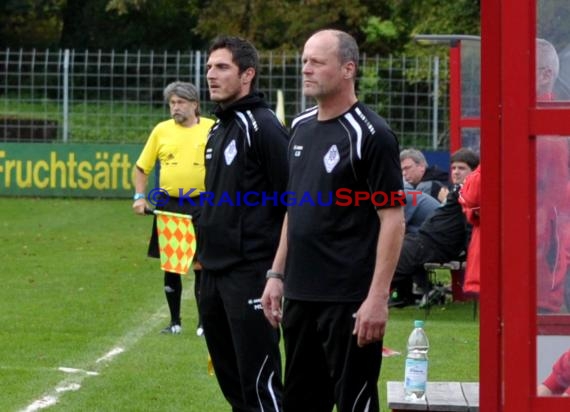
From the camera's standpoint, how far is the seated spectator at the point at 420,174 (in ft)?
48.6

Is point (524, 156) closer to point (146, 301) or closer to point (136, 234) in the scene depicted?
point (146, 301)

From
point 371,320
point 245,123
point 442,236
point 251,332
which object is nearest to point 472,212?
point 442,236

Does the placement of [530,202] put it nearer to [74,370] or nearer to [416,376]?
[416,376]

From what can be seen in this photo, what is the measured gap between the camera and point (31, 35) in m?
59.1

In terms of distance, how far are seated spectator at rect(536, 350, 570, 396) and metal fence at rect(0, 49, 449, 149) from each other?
21869mm

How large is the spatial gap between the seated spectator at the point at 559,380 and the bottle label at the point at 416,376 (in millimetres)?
2775

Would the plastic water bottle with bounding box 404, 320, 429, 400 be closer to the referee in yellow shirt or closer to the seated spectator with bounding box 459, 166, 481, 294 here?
the referee in yellow shirt

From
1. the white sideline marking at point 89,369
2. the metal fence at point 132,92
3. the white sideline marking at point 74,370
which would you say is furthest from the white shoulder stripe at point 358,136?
the metal fence at point 132,92

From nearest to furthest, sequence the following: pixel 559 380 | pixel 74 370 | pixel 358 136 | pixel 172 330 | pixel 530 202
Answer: pixel 530 202 → pixel 559 380 → pixel 358 136 → pixel 74 370 → pixel 172 330

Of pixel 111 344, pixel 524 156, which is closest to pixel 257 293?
pixel 524 156

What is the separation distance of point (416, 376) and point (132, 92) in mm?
20924

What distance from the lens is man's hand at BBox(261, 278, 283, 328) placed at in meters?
6.24

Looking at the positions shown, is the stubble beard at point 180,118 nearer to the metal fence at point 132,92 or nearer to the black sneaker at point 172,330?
the black sneaker at point 172,330

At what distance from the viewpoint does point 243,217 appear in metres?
6.81
